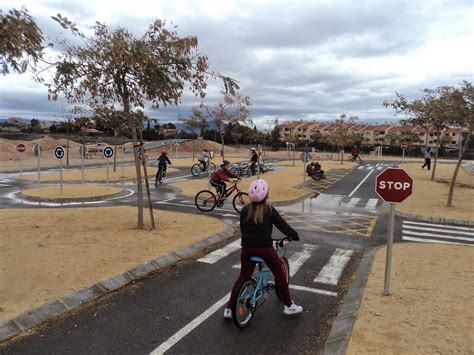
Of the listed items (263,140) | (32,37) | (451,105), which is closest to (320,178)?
(451,105)

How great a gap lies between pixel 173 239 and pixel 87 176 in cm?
1640

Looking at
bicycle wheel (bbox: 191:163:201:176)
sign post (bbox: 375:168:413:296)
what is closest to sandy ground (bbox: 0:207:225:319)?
sign post (bbox: 375:168:413:296)

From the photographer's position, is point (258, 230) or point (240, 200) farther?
point (240, 200)

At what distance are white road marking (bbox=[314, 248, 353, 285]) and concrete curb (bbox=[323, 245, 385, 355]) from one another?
343 mm

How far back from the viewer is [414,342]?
4289 mm

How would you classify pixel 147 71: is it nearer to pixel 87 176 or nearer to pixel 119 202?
pixel 119 202

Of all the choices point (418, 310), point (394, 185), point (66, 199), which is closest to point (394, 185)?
point (394, 185)

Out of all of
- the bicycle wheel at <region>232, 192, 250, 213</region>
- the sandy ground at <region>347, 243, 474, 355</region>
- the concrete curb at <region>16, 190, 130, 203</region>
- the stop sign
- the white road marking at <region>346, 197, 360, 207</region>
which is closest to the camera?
the sandy ground at <region>347, 243, 474, 355</region>

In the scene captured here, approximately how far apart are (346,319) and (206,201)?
8.77 m

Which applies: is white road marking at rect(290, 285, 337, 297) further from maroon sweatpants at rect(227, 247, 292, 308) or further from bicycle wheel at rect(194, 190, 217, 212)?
bicycle wheel at rect(194, 190, 217, 212)

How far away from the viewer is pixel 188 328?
15.7ft

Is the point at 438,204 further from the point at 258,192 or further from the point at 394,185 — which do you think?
the point at 258,192

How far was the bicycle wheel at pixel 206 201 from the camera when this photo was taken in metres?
13.4

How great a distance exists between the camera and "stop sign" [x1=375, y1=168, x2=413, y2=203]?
208 inches
